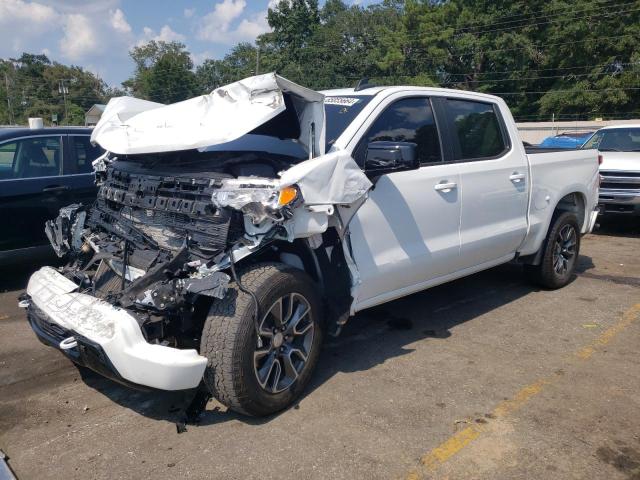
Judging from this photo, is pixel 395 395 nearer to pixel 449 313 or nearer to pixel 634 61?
pixel 449 313

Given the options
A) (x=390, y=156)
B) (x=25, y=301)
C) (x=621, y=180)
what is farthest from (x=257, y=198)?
(x=621, y=180)

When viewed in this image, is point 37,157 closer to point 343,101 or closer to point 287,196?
point 343,101

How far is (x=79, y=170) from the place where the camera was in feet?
21.2

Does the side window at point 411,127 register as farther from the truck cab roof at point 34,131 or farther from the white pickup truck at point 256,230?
the truck cab roof at point 34,131

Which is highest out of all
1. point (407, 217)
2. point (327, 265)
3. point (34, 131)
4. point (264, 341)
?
point (34, 131)

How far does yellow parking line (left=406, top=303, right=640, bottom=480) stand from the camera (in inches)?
120

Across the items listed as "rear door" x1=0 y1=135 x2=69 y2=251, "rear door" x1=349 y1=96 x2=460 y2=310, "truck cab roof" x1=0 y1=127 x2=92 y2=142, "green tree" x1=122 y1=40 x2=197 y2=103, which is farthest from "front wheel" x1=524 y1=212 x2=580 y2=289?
"green tree" x1=122 y1=40 x2=197 y2=103

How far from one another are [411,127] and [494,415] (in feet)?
7.13

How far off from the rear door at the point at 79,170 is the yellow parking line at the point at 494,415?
473 centimetres

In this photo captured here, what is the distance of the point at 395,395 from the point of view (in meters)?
3.76

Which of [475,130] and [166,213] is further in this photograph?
[475,130]

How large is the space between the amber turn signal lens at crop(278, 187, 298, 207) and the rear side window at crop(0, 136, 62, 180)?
13.5ft

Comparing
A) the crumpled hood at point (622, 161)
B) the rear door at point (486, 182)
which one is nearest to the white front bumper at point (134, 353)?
the rear door at point (486, 182)

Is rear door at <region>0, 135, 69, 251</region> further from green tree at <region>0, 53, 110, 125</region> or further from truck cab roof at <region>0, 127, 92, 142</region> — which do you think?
green tree at <region>0, 53, 110, 125</region>
